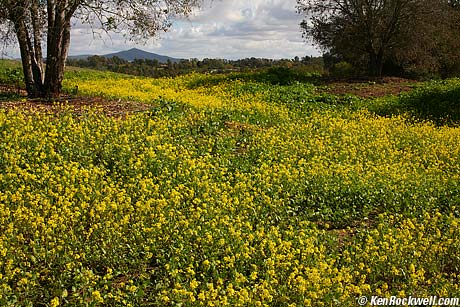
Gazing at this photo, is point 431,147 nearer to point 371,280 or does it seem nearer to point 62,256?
point 371,280

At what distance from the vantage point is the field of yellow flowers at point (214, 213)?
17.4ft

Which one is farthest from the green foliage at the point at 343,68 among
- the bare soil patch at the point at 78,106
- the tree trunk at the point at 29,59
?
the tree trunk at the point at 29,59

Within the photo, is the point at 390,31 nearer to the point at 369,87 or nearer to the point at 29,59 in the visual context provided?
the point at 369,87

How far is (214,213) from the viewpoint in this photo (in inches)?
271

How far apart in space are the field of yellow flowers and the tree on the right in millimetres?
13904

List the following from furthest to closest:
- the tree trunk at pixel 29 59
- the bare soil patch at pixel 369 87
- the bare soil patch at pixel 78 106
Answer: the bare soil patch at pixel 369 87 → the tree trunk at pixel 29 59 → the bare soil patch at pixel 78 106

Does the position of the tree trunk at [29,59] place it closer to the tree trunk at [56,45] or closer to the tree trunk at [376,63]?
the tree trunk at [56,45]

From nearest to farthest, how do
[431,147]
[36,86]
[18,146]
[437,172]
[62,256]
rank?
[62,256] < [18,146] < [437,172] < [431,147] < [36,86]

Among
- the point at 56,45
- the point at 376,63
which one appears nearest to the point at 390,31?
the point at 376,63

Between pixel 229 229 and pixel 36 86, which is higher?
pixel 36 86

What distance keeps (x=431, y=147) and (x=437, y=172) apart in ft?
7.00

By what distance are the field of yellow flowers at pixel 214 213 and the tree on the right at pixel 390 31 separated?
13904mm

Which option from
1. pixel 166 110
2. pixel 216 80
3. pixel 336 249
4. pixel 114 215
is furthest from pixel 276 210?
pixel 216 80

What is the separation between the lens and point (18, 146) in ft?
27.9
